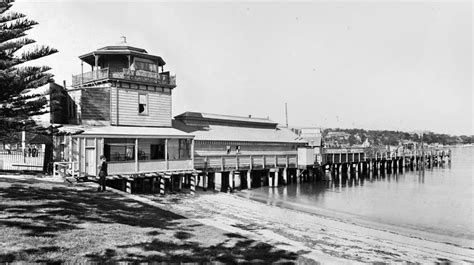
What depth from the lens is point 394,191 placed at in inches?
1487

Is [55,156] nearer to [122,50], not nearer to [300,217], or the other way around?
[122,50]

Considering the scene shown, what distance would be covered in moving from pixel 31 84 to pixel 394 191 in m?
34.2

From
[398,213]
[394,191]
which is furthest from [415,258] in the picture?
[394,191]

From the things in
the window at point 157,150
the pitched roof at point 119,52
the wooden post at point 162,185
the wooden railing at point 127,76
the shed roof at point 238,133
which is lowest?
the wooden post at point 162,185

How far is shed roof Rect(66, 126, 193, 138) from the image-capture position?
22.0 m

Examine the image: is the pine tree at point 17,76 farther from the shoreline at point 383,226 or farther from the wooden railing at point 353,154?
the wooden railing at point 353,154

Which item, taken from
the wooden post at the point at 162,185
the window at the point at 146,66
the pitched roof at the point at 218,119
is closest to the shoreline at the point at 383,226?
the wooden post at the point at 162,185

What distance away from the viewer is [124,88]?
1017 inches

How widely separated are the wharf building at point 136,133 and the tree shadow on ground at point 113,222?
6303 millimetres

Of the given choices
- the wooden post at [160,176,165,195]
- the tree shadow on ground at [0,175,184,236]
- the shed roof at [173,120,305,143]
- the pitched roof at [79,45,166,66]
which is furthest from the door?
the shed roof at [173,120,305,143]

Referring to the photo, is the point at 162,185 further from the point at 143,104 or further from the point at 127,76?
the point at 127,76

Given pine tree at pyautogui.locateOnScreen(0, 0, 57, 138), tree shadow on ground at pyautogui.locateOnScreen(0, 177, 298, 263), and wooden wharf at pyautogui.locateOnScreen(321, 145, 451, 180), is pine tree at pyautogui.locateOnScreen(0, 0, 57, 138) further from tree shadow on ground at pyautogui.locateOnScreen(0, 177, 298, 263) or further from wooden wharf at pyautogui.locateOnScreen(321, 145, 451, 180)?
wooden wharf at pyautogui.locateOnScreen(321, 145, 451, 180)

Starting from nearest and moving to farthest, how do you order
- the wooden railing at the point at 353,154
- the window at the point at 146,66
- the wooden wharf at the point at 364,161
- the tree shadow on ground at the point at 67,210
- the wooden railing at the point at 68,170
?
1. the tree shadow on ground at the point at 67,210
2. the wooden railing at the point at 68,170
3. the window at the point at 146,66
4. the wooden railing at the point at 353,154
5. the wooden wharf at the point at 364,161

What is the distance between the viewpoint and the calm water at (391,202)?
2325cm
